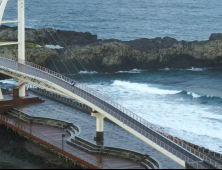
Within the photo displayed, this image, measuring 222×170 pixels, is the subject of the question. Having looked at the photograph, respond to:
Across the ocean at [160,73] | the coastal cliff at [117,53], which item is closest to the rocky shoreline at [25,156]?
the ocean at [160,73]

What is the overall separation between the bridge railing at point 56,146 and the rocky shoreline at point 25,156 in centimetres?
105

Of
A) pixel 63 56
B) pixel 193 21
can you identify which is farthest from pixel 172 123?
pixel 193 21

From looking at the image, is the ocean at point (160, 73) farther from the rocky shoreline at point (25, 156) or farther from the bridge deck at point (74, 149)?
the rocky shoreline at point (25, 156)

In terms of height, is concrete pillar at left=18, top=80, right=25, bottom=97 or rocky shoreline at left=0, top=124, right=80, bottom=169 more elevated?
concrete pillar at left=18, top=80, right=25, bottom=97

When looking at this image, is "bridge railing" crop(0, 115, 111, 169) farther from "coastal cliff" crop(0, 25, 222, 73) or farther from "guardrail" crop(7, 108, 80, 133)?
"coastal cliff" crop(0, 25, 222, 73)

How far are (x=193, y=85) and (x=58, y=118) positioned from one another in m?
51.7

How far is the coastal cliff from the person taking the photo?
4663 inches

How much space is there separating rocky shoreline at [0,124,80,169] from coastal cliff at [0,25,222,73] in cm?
5586

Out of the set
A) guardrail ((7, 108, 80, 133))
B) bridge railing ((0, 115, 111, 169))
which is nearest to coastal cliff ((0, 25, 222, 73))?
guardrail ((7, 108, 80, 133))

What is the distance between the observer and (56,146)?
53625 millimetres

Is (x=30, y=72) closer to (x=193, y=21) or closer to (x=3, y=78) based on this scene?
(x=3, y=78)

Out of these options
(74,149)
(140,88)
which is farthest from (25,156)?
(140,88)

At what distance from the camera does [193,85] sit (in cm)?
10800

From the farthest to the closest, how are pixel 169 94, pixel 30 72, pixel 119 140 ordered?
pixel 169 94, pixel 30 72, pixel 119 140
